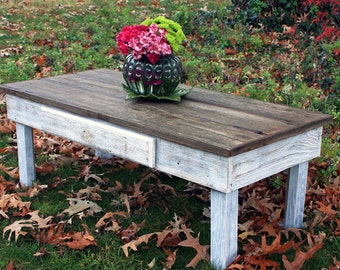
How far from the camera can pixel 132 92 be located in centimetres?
363

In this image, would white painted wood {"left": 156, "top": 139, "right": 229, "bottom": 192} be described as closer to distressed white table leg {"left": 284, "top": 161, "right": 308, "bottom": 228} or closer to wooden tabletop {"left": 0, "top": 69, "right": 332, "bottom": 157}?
wooden tabletop {"left": 0, "top": 69, "right": 332, "bottom": 157}

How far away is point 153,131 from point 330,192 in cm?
148

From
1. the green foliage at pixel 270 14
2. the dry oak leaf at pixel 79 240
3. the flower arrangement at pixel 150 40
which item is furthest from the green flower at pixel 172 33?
the green foliage at pixel 270 14

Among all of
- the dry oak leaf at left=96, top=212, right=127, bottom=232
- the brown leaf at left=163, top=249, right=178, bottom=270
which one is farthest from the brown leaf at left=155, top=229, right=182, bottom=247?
the dry oak leaf at left=96, top=212, right=127, bottom=232

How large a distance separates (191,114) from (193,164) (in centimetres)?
47

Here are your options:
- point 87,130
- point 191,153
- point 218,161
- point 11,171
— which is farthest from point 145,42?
point 11,171

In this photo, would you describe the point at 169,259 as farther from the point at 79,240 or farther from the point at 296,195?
the point at 296,195

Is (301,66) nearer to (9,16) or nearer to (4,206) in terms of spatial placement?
(4,206)

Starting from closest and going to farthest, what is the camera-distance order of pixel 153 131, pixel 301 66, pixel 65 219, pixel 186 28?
1. pixel 153 131
2. pixel 65 219
3. pixel 301 66
4. pixel 186 28

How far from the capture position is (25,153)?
163 inches

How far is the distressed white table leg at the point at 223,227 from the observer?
9.48ft

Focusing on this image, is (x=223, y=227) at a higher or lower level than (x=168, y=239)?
higher

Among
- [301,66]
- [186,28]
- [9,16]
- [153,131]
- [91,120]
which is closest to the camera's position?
[153,131]

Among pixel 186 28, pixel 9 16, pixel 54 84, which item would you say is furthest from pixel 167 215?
pixel 9 16
